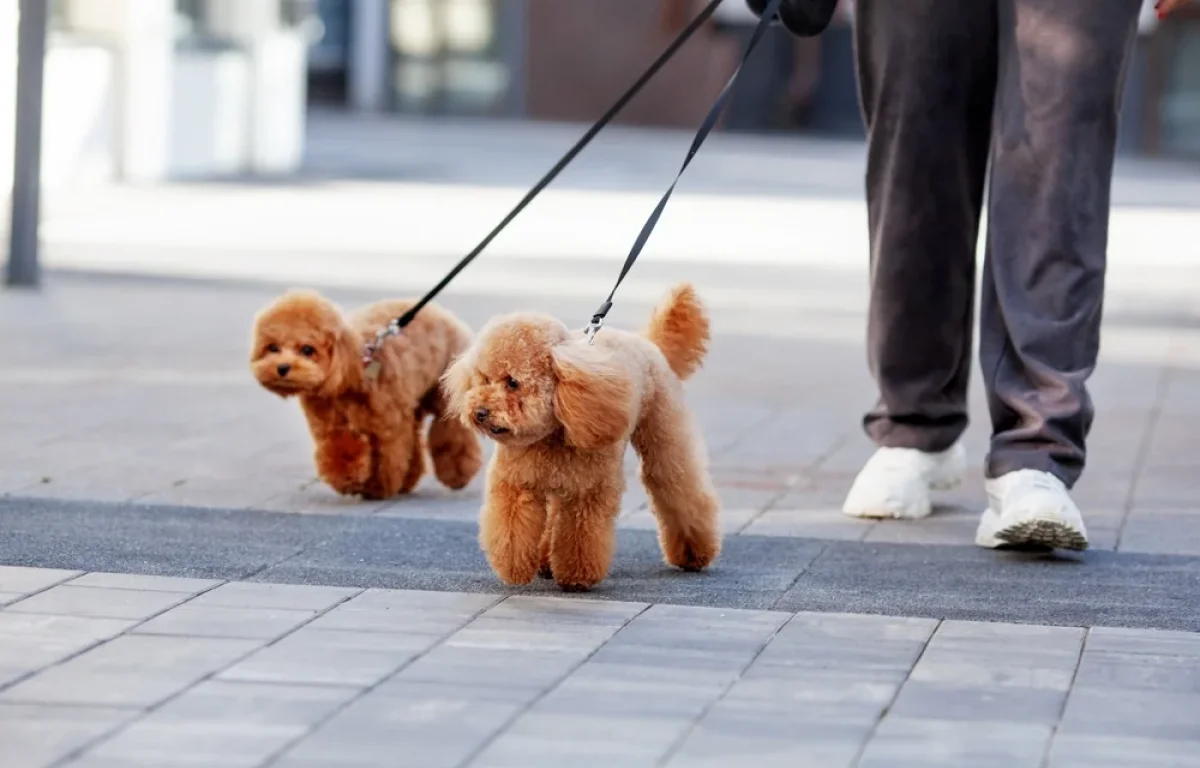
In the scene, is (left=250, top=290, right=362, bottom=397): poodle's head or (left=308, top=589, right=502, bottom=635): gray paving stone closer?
(left=308, top=589, right=502, bottom=635): gray paving stone

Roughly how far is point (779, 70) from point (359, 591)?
29864 millimetres

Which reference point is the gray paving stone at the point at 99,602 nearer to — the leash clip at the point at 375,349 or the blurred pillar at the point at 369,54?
the leash clip at the point at 375,349

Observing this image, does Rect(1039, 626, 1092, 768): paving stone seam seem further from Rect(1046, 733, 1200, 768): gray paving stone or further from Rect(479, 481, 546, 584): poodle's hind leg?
Rect(479, 481, 546, 584): poodle's hind leg

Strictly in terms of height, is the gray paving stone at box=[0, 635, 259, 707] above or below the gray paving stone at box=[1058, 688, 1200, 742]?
below

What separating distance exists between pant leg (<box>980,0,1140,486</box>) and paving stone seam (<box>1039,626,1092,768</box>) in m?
0.92

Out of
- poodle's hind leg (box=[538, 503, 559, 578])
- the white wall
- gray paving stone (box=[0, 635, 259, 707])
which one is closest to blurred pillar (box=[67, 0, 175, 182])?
the white wall

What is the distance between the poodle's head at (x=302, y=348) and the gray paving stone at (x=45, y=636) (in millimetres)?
1245

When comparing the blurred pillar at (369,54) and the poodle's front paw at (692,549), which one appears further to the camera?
the blurred pillar at (369,54)

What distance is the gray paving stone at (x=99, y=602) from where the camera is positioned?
3.95 m

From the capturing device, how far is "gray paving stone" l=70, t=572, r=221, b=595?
4.18 meters

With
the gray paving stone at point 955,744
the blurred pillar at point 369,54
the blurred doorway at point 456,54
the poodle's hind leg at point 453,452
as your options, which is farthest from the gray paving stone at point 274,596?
the blurred pillar at point 369,54

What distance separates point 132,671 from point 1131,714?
5.06 feet

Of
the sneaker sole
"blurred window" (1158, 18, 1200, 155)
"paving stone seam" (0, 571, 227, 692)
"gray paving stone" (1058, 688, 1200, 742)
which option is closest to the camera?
"gray paving stone" (1058, 688, 1200, 742)

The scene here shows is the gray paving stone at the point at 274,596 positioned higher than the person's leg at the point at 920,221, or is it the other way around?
the person's leg at the point at 920,221
